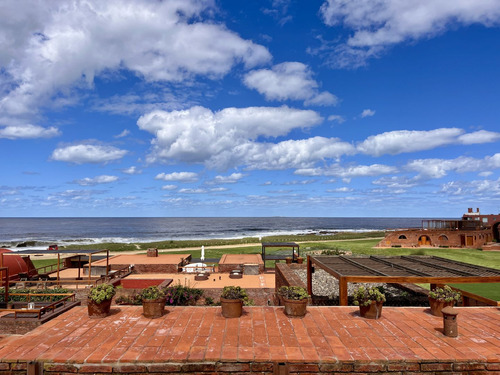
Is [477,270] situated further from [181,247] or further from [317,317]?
[181,247]

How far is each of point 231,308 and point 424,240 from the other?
38.3 m

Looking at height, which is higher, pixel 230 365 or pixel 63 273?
pixel 230 365

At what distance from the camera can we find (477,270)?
1054 centimetres

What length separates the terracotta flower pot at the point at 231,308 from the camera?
7.97 m

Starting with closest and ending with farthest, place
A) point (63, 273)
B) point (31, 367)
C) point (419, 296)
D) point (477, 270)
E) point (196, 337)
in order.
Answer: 1. point (31, 367)
2. point (196, 337)
3. point (477, 270)
4. point (419, 296)
5. point (63, 273)

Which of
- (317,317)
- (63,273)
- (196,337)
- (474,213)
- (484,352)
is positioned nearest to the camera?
(484,352)

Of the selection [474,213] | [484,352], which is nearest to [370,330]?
[484,352]

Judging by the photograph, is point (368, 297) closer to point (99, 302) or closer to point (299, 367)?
point (299, 367)

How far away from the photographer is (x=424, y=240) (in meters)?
39.1

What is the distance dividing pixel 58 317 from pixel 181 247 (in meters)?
40.0

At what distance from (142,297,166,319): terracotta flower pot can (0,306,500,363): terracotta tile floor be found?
0.18 metres

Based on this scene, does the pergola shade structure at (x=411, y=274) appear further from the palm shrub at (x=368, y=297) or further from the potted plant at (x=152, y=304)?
the potted plant at (x=152, y=304)

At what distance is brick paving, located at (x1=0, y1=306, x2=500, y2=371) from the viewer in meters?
5.91

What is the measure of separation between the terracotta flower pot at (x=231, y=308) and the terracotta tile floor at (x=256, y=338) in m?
0.18
